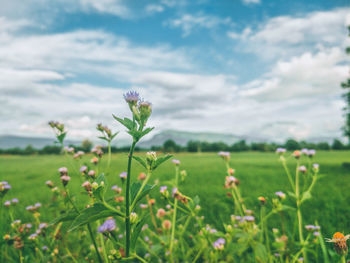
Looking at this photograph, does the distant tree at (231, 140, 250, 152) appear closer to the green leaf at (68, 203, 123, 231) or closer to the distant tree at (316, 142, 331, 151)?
the distant tree at (316, 142, 331, 151)

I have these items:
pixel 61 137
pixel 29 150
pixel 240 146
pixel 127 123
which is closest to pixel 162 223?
pixel 61 137

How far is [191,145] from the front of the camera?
1626 inches

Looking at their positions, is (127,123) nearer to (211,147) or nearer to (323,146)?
(211,147)

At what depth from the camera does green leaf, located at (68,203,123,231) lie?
2.68ft

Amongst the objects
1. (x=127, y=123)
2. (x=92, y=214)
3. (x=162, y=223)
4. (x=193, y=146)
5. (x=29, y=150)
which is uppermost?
(x=127, y=123)

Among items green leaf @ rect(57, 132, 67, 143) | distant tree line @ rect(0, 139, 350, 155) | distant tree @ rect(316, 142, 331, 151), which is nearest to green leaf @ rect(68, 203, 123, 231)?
green leaf @ rect(57, 132, 67, 143)

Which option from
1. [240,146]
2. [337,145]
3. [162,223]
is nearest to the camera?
[162,223]

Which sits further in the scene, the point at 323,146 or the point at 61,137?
the point at 323,146

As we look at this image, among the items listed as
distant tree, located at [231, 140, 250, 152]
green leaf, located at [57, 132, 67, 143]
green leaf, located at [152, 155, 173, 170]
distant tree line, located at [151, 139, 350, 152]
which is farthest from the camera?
distant tree, located at [231, 140, 250, 152]

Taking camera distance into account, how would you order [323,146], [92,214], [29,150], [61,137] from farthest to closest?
1. [323,146]
2. [29,150]
3. [61,137]
4. [92,214]

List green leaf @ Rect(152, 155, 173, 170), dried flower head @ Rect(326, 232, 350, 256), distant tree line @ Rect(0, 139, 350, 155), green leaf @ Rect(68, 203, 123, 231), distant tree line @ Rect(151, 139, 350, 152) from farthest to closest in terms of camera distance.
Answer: distant tree line @ Rect(151, 139, 350, 152), distant tree line @ Rect(0, 139, 350, 155), dried flower head @ Rect(326, 232, 350, 256), green leaf @ Rect(152, 155, 173, 170), green leaf @ Rect(68, 203, 123, 231)

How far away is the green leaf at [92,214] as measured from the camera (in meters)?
0.82

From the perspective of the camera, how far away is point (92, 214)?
0.85m

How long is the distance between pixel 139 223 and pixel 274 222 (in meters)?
2.44
